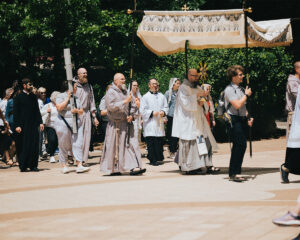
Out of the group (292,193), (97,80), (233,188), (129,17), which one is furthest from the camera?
(97,80)

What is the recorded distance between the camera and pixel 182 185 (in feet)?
36.3

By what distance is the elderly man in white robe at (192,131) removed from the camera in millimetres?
12938

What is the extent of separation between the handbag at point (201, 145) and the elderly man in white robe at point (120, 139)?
1086mm

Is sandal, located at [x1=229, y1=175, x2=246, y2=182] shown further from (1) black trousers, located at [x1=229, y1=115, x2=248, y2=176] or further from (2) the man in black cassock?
(2) the man in black cassock

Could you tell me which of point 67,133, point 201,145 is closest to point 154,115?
point 67,133

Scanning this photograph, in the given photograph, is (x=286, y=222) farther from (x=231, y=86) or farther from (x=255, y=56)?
(x=255, y=56)

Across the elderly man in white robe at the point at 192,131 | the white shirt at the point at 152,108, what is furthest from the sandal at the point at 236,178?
the white shirt at the point at 152,108

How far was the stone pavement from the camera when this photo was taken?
7.15 meters

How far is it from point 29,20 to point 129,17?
12.4ft

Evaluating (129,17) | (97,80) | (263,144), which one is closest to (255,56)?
(263,144)

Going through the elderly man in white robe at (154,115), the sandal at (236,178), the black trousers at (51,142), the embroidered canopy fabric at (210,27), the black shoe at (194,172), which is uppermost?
the embroidered canopy fabric at (210,27)

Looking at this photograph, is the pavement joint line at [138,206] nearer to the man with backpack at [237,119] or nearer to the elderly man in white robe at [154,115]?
the man with backpack at [237,119]

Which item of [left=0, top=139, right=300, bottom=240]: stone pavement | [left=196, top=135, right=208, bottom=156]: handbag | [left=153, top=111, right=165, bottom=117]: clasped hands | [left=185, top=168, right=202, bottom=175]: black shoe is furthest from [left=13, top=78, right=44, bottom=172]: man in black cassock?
[left=196, top=135, right=208, bottom=156]: handbag

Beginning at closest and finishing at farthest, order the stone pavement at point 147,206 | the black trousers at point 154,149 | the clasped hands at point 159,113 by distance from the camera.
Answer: the stone pavement at point 147,206 → the black trousers at point 154,149 → the clasped hands at point 159,113
